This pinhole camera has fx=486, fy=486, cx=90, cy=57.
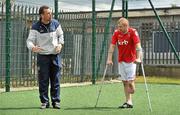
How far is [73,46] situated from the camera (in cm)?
1792

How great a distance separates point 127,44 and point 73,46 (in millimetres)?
8035

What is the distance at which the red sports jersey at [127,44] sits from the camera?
9.98 m

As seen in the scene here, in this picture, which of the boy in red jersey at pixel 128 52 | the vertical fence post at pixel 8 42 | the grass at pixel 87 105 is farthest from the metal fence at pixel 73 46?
the boy in red jersey at pixel 128 52

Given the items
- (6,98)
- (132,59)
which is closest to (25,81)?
(6,98)

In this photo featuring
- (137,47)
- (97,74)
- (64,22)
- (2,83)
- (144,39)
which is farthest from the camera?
(144,39)

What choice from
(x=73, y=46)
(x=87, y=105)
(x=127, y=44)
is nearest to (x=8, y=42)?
(x=73, y=46)

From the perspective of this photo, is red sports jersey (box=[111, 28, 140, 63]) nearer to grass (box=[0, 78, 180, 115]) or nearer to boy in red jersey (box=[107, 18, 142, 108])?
boy in red jersey (box=[107, 18, 142, 108])

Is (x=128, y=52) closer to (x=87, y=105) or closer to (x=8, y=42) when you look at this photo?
(x=87, y=105)

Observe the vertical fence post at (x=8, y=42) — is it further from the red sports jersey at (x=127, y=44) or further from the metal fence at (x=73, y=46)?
the red sports jersey at (x=127, y=44)

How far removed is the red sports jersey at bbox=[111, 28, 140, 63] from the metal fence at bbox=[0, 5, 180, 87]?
18.1 ft

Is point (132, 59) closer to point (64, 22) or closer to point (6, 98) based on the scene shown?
point (6, 98)

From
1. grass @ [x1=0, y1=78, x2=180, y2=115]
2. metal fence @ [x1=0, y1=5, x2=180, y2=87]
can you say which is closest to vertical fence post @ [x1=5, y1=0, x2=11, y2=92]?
metal fence @ [x1=0, y1=5, x2=180, y2=87]

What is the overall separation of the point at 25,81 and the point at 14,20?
2.01 m

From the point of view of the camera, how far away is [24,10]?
1538 cm
